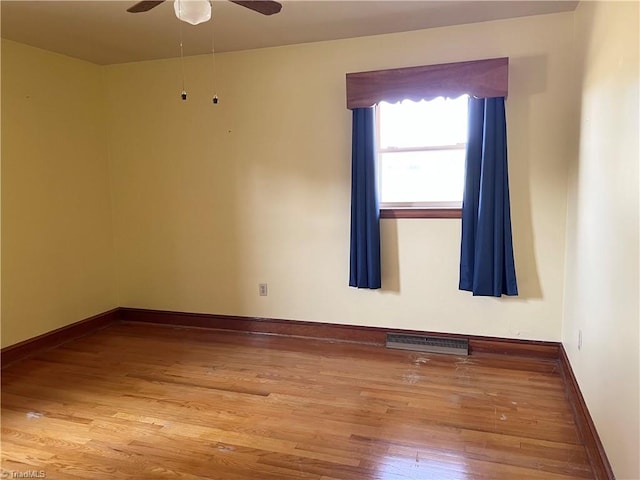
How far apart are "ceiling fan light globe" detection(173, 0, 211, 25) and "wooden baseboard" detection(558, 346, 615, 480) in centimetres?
245

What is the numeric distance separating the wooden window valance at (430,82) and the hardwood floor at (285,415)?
6.02ft

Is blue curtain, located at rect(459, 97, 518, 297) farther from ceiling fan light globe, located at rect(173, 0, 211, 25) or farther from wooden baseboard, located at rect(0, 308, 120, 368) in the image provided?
wooden baseboard, located at rect(0, 308, 120, 368)

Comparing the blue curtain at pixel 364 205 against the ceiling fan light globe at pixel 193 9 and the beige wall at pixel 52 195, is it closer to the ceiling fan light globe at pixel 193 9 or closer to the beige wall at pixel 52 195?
the ceiling fan light globe at pixel 193 9

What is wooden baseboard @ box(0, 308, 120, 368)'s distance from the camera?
3336 mm

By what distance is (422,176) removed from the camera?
343cm

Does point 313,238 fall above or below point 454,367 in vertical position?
above

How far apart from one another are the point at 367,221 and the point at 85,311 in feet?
8.45

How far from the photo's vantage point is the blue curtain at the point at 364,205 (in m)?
3.33

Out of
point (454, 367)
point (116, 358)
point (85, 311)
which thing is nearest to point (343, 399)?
point (454, 367)

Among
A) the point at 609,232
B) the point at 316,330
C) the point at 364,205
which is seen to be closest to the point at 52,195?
the point at 316,330

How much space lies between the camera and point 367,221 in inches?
133

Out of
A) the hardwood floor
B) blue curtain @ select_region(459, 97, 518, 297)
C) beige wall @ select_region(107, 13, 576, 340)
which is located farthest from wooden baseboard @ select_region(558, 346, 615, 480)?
blue curtain @ select_region(459, 97, 518, 297)

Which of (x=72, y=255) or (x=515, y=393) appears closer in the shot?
(x=515, y=393)

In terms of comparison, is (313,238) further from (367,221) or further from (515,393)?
(515,393)
